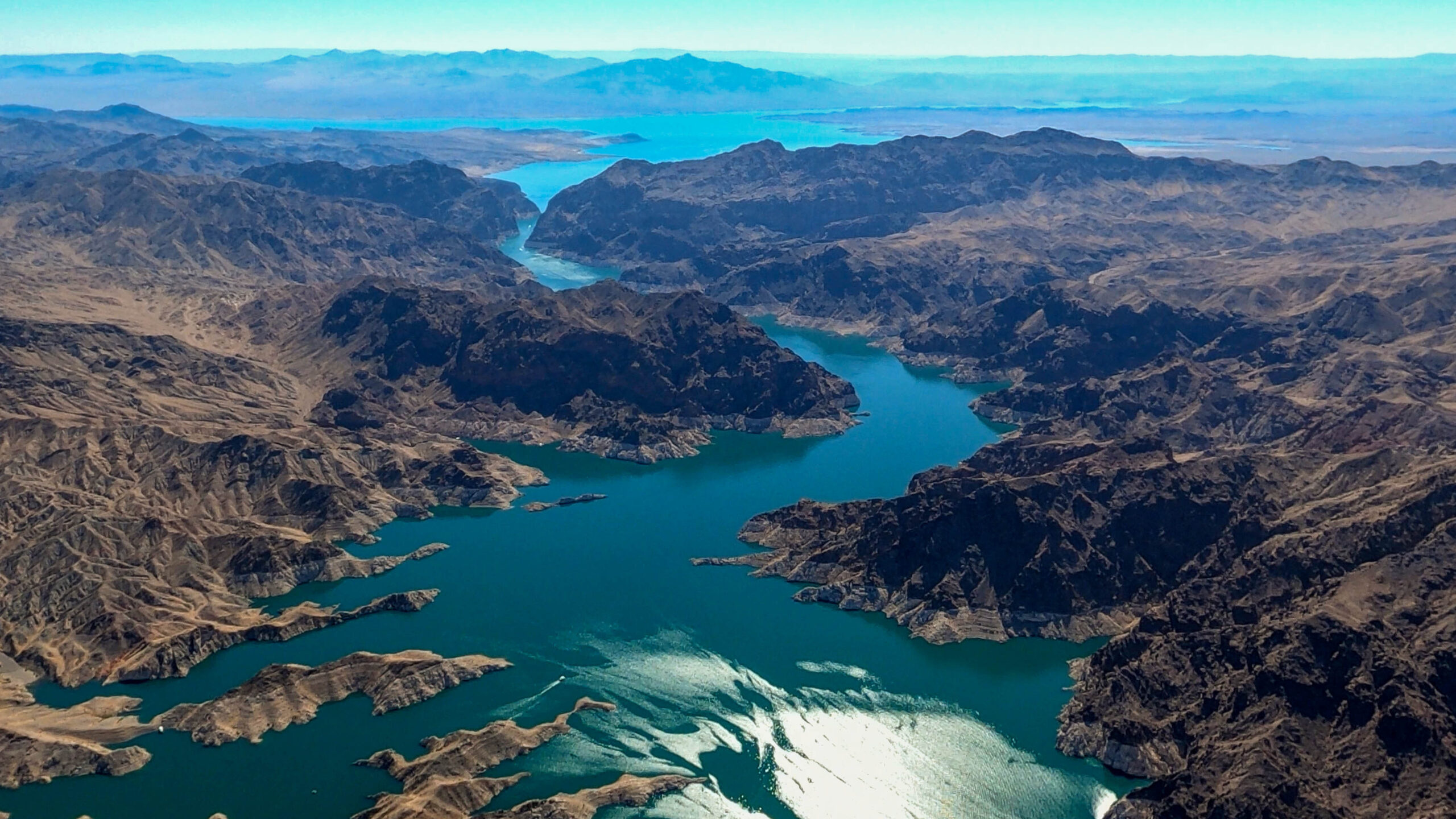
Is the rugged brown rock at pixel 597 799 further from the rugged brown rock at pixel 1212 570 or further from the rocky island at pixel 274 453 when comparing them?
the rugged brown rock at pixel 1212 570

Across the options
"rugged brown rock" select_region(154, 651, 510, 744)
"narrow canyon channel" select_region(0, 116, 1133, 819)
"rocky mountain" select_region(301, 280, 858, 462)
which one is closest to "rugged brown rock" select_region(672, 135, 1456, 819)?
"narrow canyon channel" select_region(0, 116, 1133, 819)

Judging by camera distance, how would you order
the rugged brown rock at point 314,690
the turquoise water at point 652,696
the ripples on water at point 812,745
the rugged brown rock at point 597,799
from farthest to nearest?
the rugged brown rock at point 314,690 → the turquoise water at point 652,696 → the ripples on water at point 812,745 → the rugged brown rock at point 597,799

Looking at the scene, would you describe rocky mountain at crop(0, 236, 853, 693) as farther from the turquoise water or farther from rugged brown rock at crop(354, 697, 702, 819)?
rugged brown rock at crop(354, 697, 702, 819)

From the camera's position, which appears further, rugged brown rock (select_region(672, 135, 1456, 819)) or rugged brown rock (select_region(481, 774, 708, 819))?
rugged brown rock (select_region(672, 135, 1456, 819))

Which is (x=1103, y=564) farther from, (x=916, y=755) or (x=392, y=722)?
(x=392, y=722)

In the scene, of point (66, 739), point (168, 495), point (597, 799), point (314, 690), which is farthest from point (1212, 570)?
point (168, 495)

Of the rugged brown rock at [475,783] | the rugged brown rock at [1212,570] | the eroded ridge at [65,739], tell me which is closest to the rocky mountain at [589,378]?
the rugged brown rock at [1212,570]
